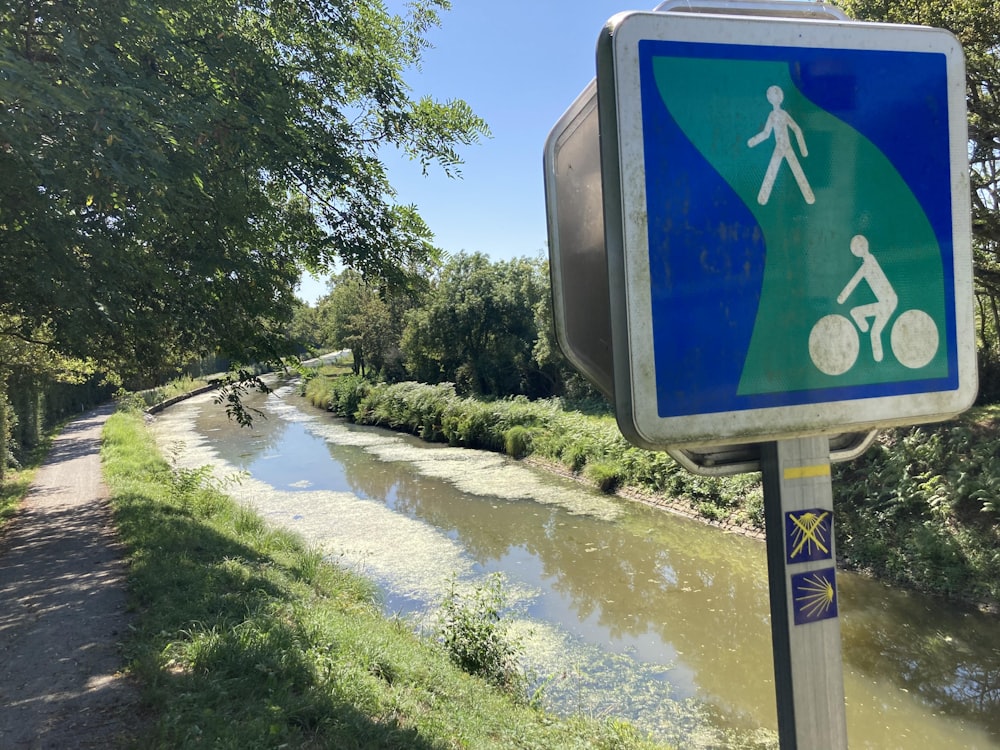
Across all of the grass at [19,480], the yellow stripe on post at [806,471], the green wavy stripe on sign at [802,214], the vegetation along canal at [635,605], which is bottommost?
the vegetation along canal at [635,605]

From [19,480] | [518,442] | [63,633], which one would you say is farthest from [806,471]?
[518,442]

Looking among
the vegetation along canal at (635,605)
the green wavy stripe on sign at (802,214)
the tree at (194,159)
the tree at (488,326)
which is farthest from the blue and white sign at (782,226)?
the tree at (488,326)

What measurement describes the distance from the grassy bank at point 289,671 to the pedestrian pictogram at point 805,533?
346 centimetres

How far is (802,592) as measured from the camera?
3.33 ft

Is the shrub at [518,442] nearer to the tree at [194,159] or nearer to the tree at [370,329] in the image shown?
the tree at [194,159]

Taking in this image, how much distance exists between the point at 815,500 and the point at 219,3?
5415mm

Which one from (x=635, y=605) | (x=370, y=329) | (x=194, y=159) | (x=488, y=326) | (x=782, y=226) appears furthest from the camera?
Result: (x=370, y=329)

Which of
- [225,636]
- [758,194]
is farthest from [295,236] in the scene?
[758,194]

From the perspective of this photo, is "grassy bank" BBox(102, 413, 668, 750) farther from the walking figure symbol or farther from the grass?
the grass

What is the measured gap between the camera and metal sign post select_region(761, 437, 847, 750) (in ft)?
3.27

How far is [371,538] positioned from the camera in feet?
41.8

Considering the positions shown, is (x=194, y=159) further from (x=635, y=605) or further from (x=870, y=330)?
(x=635, y=605)

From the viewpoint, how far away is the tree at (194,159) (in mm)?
3389

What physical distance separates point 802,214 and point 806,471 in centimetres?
41
